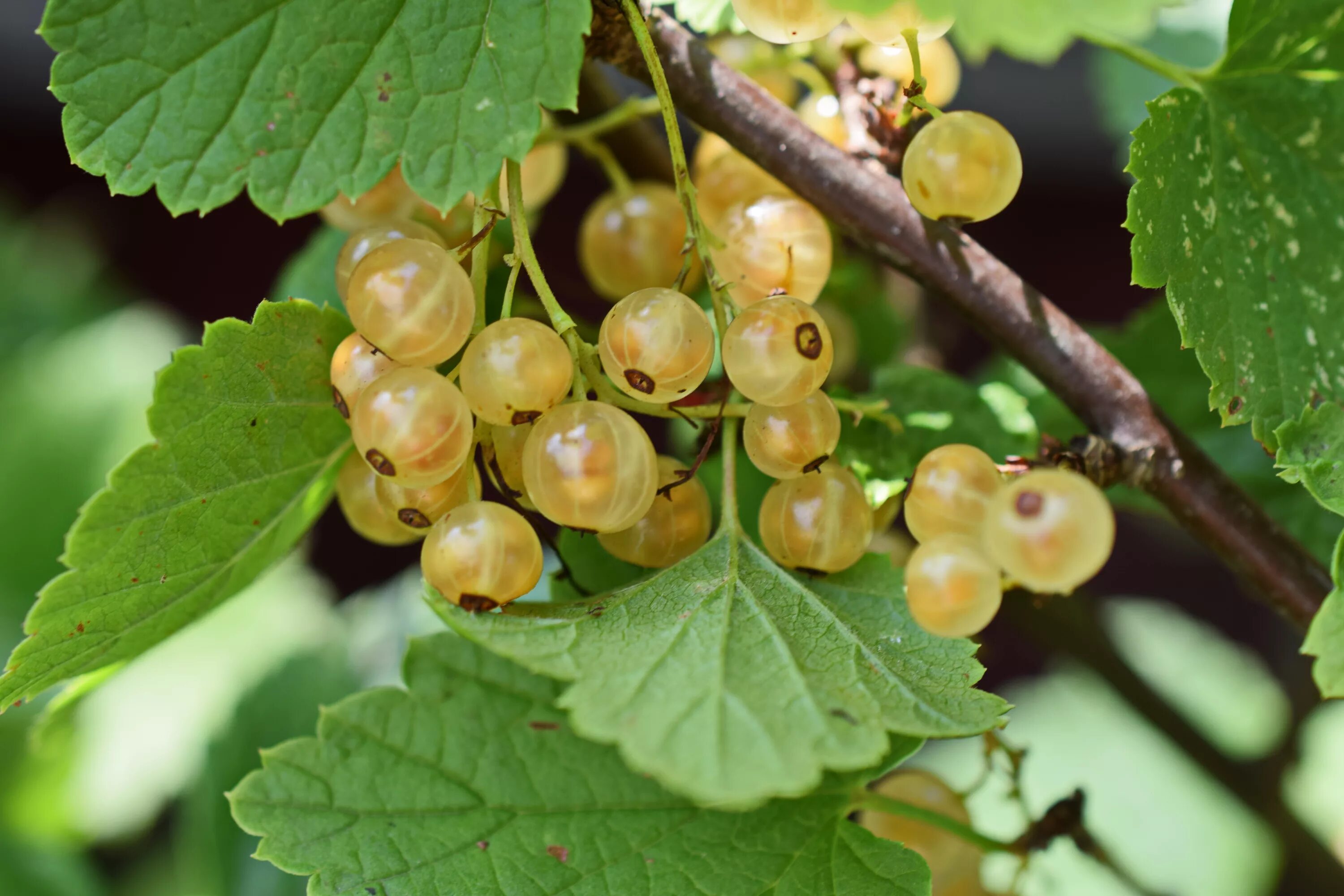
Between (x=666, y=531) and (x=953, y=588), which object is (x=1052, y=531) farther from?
(x=666, y=531)

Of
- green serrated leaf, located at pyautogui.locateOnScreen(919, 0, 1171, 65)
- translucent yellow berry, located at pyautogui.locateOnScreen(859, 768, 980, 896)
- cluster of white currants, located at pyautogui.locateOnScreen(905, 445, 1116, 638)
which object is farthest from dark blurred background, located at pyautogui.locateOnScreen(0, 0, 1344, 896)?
green serrated leaf, located at pyautogui.locateOnScreen(919, 0, 1171, 65)

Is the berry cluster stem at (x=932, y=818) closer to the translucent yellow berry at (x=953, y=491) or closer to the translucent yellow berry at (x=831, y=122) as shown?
the translucent yellow berry at (x=953, y=491)

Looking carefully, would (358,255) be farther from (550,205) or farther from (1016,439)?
(550,205)

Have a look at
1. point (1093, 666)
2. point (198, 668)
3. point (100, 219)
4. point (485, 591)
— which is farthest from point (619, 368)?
point (100, 219)

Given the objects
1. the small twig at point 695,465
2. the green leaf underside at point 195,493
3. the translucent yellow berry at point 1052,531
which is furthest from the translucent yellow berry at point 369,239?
the translucent yellow berry at point 1052,531

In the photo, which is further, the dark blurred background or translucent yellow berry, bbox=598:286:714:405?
the dark blurred background

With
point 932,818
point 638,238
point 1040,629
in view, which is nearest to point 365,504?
point 638,238

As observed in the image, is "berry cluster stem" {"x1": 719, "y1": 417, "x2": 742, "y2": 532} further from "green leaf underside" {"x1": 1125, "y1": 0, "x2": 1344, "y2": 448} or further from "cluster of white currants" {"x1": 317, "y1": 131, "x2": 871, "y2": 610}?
"green leaf underside" {"x1": 1125, "y1": 0, "x2": 1344, "y2": 448}
